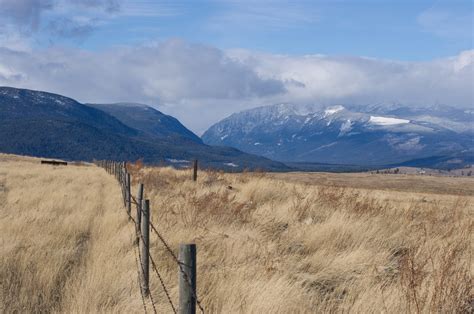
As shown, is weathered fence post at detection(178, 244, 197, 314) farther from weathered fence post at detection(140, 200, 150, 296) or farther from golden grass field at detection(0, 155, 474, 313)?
weathered fence post at detection(140, 200, 150, 296)

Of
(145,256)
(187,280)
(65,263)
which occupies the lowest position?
(65,263)

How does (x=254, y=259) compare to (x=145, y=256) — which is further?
(x=254, y=259)

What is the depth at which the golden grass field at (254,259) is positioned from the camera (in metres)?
5.80

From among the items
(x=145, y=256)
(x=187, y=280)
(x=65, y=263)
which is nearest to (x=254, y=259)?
(x=145, y=256)

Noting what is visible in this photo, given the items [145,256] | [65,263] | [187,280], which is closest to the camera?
[187,280]

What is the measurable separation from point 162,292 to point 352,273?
101 inches

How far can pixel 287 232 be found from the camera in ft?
33.2

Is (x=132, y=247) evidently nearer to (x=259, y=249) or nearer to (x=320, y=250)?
(x=259, y=249)

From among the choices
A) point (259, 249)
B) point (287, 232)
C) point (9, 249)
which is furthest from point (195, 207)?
point (9, 249)

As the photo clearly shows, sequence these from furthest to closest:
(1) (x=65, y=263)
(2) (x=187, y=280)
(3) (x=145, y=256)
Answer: (1) (x=65, y=263)
(3) (x=145, y=256)
(2) (x=187, y=280)

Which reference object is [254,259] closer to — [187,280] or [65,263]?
[65,263]

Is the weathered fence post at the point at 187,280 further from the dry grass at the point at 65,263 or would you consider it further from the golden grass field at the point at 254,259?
the dry grass at the point at 65,263

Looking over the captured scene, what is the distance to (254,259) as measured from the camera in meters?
7.71

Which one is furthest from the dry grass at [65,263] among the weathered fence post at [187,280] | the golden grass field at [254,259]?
the weathered fence post at [187,280]
